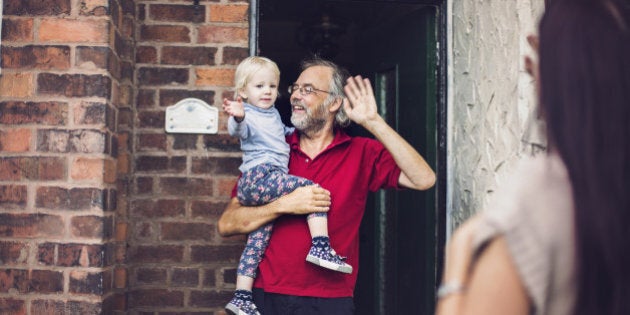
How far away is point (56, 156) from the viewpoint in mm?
2811

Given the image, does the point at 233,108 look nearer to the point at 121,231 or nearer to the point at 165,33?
the point at 165,33

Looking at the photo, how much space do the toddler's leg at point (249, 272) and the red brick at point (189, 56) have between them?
0.87 meters

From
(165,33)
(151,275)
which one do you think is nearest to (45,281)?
(151,275)

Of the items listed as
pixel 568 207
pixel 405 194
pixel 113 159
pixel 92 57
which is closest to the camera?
pixel 568 207

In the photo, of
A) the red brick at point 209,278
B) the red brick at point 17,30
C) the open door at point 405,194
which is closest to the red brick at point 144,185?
the red brick at point 209,278

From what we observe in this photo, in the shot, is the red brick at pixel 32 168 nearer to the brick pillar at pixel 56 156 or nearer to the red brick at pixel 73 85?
the brick pillar at pixel 56 156

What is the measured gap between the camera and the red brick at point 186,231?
320cm

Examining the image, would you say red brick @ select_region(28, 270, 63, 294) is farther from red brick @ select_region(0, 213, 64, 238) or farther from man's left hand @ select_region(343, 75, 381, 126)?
man's left hand @ select_region(343, 75, 381, 126)

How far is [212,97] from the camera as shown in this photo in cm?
321

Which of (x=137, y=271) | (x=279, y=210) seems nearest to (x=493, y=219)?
(x=279, y=210)

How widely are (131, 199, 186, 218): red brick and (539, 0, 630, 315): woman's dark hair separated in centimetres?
242

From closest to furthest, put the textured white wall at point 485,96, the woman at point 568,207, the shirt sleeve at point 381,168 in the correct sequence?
the woman at point 568,207
the textured white wall at point 485,96
the shirt sleeve at point 381,168

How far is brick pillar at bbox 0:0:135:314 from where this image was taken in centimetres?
277

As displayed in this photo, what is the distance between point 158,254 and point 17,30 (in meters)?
1.16
